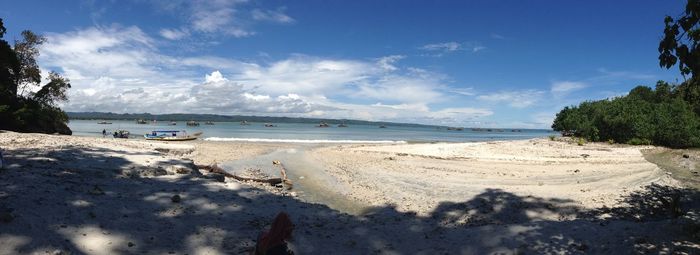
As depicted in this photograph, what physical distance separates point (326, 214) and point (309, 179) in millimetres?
10232

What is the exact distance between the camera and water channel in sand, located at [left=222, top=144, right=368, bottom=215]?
51.5 ft

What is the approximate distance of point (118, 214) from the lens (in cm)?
854

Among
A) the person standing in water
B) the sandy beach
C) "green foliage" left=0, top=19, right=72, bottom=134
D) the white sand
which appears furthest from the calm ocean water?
the person standing in water

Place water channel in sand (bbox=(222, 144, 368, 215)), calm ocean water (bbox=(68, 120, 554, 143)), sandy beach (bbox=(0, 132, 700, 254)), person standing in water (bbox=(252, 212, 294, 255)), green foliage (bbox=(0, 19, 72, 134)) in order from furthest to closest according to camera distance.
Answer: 1. calm ocean water (bbox=(68, 120, 554, 143))
2. green foliage (bbox=(0, 19, 72, 134))
3. water channel in sand (bbox=(222, 144, 368, 215))
4. sandy beach (bbox=(0, 132, 700, 254))
5. person standing in water (bbox=(252, 212, 294, 255))

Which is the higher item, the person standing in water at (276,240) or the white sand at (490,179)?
the person standing in water at (276,240)

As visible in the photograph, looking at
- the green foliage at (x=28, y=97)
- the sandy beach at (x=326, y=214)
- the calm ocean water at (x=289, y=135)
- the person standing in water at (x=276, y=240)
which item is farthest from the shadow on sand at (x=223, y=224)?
the calm ocean water at (x=289, y=135)

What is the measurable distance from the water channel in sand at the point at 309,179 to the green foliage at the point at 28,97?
1886 cm

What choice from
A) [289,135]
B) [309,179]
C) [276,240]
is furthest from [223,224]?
[289,135]

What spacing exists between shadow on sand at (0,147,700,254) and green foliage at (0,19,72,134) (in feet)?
82.3

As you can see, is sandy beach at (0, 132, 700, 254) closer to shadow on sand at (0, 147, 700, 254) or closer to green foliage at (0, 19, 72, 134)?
shadow on sand at (0, 147, 700, 254)

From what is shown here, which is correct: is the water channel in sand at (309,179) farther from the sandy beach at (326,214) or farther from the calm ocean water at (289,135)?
the calm ocean water at (289,135)

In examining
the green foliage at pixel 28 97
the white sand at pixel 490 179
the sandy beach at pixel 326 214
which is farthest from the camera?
the green foliage at pixel 28 97

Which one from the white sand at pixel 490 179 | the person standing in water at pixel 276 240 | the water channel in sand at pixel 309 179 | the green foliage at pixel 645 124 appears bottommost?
the water channel in sand at pixel 309 179

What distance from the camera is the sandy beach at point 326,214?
24.9 feet
